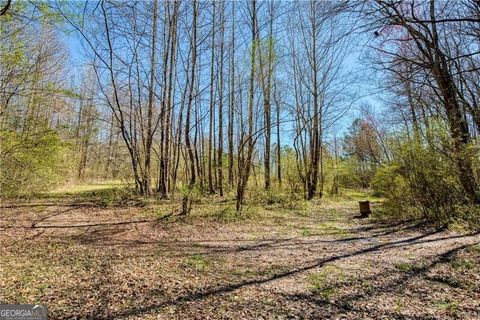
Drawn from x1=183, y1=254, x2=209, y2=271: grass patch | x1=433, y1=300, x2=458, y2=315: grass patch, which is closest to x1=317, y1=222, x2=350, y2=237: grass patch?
x1=183, y1=254, x2=209, y2=271: grass patch

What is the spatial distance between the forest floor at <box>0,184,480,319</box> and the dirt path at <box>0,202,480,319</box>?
0.04ft

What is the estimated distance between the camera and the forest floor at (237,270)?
2684 millimetres

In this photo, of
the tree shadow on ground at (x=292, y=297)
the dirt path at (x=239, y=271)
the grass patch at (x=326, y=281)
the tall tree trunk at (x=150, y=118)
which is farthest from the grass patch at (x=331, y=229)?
the tall tree trunk at (x=150, y=118)

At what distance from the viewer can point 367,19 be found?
2740 mm

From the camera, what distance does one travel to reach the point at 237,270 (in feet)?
12.3

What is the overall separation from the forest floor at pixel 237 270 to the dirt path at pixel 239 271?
0.01 m

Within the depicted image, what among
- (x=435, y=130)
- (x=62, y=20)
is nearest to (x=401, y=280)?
(x=435, y=130)

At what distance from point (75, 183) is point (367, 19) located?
1749 cm

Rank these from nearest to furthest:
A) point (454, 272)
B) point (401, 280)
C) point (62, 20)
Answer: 1. point (401, 280)
2. point (454, 272)
3. point (62, 20)

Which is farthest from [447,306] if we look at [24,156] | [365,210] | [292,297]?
[24,156]

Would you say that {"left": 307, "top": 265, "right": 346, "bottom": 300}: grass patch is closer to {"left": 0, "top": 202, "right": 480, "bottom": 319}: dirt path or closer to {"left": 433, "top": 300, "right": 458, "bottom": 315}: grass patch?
{"left": 0, "top": 202, "right": 480, "bottom": 319}: dirt path

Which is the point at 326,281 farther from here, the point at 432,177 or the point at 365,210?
the point at 365,210

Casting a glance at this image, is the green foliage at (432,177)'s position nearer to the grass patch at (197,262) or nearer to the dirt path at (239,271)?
the dirt path at (239,271)

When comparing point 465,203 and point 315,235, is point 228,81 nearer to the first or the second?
point 315,235
